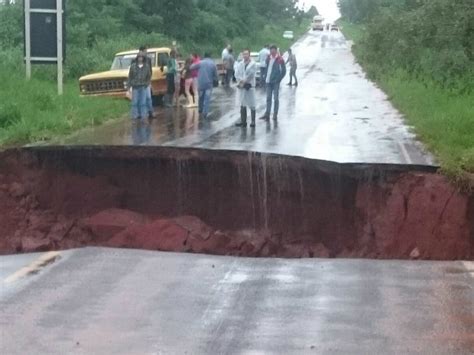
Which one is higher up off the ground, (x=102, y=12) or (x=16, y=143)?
(x=102, y=12)

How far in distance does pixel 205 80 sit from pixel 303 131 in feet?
16.4

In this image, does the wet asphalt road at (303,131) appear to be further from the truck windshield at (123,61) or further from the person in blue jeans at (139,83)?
the truck windshield at (123,61)

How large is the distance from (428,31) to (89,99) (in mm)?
8323

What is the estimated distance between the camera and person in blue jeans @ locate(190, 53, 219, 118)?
24.3 m

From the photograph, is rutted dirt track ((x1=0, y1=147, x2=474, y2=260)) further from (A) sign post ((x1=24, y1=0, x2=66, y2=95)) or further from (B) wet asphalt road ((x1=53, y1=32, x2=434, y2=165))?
(A) sign post ((x1=24, y1=0, x2=66, y2=95))

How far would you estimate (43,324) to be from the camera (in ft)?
26.1

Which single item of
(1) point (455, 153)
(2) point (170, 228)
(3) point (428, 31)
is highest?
(3) point (428, 31)

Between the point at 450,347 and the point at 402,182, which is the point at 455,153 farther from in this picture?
the point at 450,347

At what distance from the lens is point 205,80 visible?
24.3 m

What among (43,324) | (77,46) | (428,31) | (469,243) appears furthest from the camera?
(77,46)

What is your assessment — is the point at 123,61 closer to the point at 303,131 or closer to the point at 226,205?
the point at 303,131

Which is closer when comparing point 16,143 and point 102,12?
point 16,143

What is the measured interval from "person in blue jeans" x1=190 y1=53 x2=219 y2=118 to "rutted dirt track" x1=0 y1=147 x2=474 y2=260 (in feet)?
27.1

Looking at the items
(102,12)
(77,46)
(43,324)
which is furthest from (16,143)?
(102,12)
